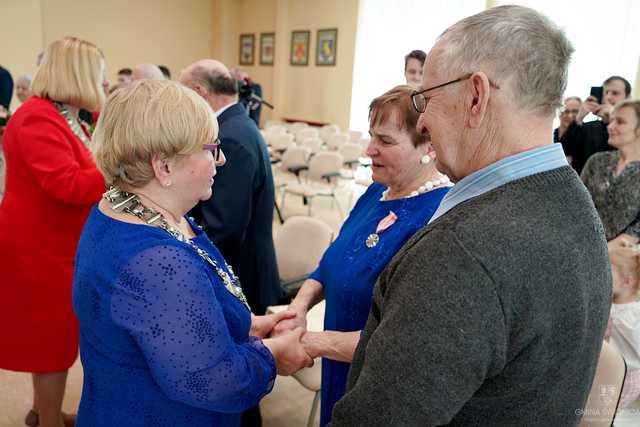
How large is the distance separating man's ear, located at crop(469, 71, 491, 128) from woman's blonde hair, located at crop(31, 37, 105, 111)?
1.67 meters

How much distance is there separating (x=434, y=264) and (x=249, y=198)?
1472 millimetres

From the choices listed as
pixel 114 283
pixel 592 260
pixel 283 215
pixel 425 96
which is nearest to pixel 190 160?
pixel 114 283

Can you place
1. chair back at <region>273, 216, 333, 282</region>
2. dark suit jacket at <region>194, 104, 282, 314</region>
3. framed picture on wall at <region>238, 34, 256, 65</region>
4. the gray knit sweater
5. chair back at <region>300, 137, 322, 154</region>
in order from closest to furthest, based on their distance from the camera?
the gray knit sweater
dark suit jacket at <region>194, 104, 282, 314</region>
chair back at <region>273, 216, 333, 282</region>
chair back at <region>300, 137, 322, 154</region>
framed picture on wall at <region>238, 34, 256, 65</region>

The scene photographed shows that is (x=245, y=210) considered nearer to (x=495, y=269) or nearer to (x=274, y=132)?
(x=495, y=269)

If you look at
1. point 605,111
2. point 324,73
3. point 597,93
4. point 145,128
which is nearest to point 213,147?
point 145,128

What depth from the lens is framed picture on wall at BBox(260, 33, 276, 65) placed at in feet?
37.7

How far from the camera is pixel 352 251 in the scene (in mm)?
1414

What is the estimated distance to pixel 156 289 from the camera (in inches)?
37.4

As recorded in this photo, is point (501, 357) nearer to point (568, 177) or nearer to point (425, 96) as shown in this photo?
point (568, 177)

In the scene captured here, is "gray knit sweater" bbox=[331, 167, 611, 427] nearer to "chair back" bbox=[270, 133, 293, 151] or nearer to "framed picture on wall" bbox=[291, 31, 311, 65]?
"chair back" bbox=[270, 133, 293, 151]

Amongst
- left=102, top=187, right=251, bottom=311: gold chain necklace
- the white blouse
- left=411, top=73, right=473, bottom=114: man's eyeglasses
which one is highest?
left=411, top=73, right=473, bottom=114: man's eyeglasses

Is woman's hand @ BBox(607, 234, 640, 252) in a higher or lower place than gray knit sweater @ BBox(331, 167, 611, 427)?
lower

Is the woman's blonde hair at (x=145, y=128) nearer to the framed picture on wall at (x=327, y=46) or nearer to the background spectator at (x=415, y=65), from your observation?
the background spectator at (x=415, y=65)

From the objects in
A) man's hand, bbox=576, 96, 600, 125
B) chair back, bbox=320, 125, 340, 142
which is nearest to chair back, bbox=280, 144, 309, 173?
chair back, bbox=320, 125, 340, 142
